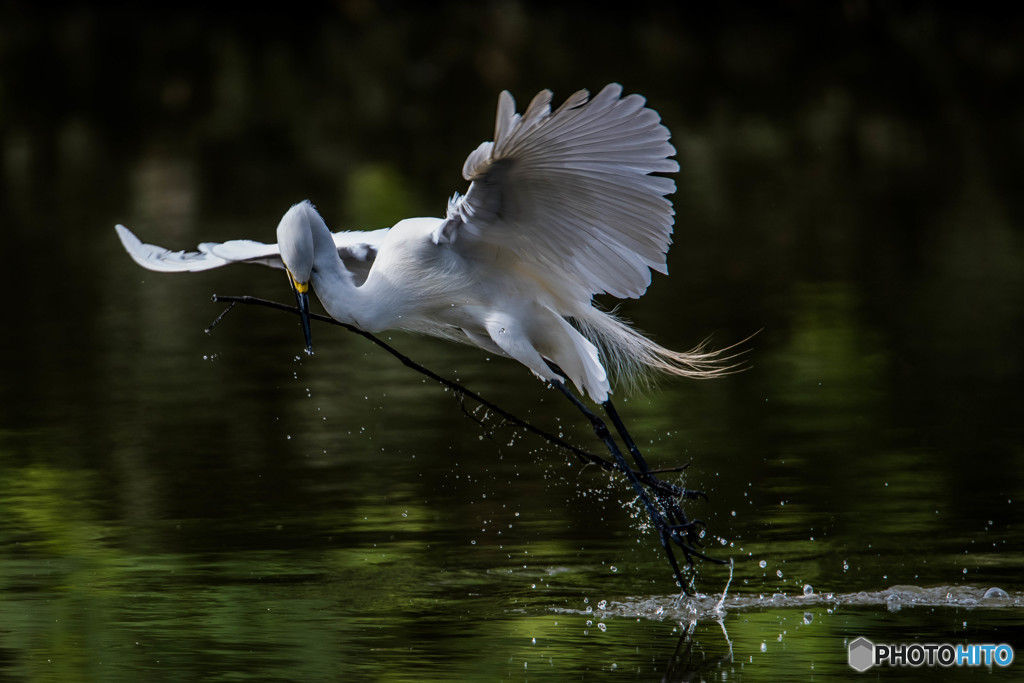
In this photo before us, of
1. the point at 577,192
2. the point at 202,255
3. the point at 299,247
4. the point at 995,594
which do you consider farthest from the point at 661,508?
the point at 202,255

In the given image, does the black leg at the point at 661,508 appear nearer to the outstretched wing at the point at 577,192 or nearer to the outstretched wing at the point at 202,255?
the outstretched wing at the point at 577,192

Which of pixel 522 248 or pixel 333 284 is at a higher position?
pixel 522 248

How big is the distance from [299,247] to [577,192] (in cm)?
93

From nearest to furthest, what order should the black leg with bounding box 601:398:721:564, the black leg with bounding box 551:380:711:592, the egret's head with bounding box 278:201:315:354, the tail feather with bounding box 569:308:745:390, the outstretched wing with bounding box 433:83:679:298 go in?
the outstretched wing with bounding box 433:83:679:298
the egret's head with bounding box 278:201:315:354
the black leg with bounding box 551:380:711:592
the black leg with bounding box 601:398:721:564
the tail feather with bounding box 569:308:745:390

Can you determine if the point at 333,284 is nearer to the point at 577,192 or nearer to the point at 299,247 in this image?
the point at 299,247

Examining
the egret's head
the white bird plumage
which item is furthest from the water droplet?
the egret's head

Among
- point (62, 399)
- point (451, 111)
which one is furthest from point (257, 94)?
point (62, 399)

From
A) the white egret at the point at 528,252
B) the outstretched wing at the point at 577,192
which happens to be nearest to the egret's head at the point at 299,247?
the white egret at the point at 528,252

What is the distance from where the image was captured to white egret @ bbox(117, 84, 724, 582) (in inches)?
220

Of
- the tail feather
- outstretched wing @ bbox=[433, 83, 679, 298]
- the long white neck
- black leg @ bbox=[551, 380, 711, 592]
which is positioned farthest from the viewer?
the tail feather

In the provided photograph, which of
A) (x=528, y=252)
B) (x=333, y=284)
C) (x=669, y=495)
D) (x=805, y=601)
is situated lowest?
(x=805, y=601)

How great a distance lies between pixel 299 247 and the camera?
5.75 metres

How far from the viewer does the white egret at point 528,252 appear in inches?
220

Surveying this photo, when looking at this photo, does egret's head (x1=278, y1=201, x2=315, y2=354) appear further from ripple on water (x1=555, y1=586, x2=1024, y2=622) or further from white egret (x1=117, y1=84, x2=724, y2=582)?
ripple on water (x1=555, y1=586, x2=1024, y2=622)
